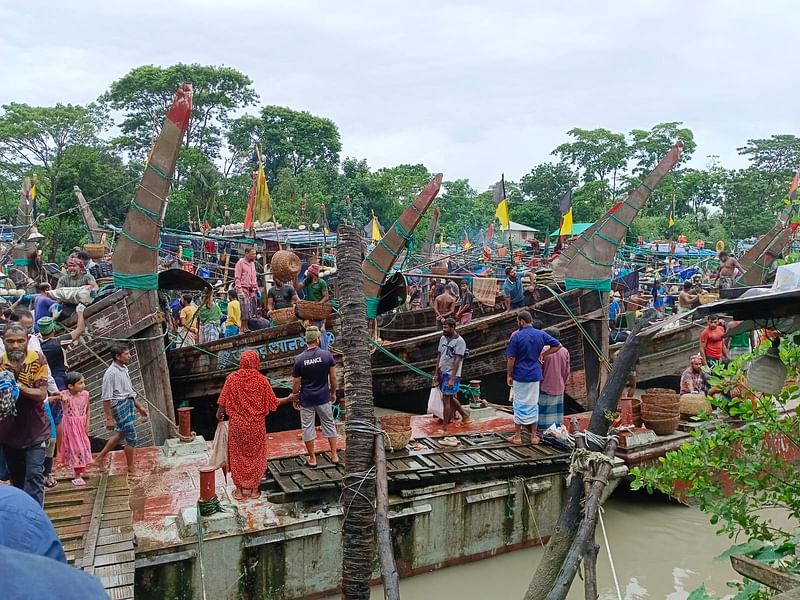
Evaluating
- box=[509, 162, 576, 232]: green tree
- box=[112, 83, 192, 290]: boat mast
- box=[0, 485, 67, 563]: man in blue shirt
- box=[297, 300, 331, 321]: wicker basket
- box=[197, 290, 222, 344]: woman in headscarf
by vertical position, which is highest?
box=[509, 162, 576, 232]: green tree

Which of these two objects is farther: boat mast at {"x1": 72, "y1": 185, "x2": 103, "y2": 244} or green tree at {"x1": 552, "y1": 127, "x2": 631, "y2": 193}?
green tree at {"x1": 552, "y1": 127, "x2": 631, "y2": 193}

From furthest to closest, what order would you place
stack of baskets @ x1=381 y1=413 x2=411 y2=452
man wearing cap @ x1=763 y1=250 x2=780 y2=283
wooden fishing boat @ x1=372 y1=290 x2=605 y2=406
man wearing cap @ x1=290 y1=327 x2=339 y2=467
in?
man wearing cap @ x1=763 y1=250 x2=780 y2=283 → wooden fishing boat @ x1=372 y1=290 x2=605 y2=406 → stack of baskets @ x1=381 y1=413 x2=411 y2=452 → man wearing cap @ x1=290 y1=327 x2=339 y2=467

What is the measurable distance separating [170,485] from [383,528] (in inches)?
159

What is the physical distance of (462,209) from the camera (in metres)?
39.2

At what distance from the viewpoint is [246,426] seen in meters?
5.81

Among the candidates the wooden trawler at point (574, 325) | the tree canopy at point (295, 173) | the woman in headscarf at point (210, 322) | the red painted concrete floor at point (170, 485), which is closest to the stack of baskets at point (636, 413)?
the red painted concrete floor at point (170, 485)

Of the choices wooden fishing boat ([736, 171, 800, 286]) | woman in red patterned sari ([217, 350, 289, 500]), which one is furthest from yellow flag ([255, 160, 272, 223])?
wooden fishing boat ([736, 171, 800, 286])

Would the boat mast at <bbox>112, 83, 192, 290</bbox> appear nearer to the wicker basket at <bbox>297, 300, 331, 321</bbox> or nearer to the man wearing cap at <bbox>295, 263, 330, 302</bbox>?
the wicker basket at <bbox>297, 300, 331, 321</bbox>

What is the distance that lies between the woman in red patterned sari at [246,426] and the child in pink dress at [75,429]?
5.13ft

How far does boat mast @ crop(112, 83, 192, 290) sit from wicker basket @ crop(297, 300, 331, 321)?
2094 millimetres

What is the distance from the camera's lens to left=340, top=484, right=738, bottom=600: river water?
6262 mm

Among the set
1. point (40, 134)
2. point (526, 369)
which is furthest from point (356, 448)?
point (40, 134)

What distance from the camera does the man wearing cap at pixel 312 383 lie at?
6.45m

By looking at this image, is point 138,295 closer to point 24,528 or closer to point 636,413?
point 636,413
